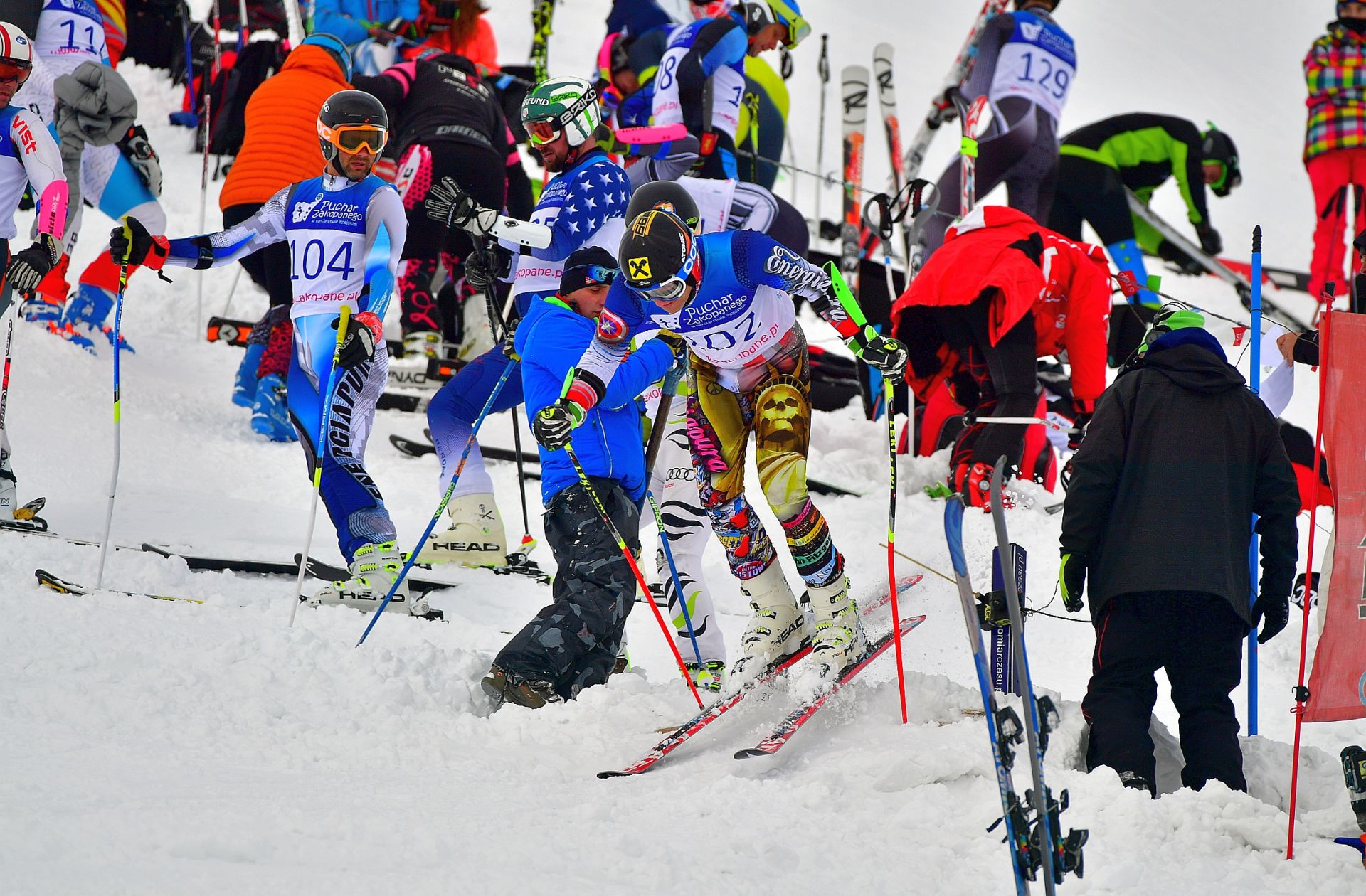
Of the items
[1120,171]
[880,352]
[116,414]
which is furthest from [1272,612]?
[1120,171]

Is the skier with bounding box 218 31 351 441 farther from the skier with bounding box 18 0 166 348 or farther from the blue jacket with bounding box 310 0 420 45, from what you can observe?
the blue jacket with bounding box 310 0 420 45

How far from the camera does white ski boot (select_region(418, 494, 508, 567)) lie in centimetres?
640

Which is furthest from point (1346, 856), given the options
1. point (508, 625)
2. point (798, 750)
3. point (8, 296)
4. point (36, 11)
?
point (36, 11)

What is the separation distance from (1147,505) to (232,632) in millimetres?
3155

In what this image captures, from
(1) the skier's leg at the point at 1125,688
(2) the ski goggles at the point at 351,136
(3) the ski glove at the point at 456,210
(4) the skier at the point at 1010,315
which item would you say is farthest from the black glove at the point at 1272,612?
(2) the ski goggles at the point at 351,136

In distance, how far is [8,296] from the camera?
21.2 ft

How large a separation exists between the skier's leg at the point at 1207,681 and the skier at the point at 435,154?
5404 mm

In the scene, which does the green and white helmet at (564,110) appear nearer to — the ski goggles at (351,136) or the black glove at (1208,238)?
the ski goggles at (351,136)

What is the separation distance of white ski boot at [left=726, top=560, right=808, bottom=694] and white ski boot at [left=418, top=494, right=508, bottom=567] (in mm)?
1811

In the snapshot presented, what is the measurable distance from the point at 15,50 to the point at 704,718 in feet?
14.9

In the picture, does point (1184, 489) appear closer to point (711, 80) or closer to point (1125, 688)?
point (1125, 688)

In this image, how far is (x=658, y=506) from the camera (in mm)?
5445

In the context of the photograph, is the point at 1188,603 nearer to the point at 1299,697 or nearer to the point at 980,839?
the point at 1299,697

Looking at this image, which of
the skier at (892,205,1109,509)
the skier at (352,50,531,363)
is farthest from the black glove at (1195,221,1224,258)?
the skier at (352,50,531,363)
